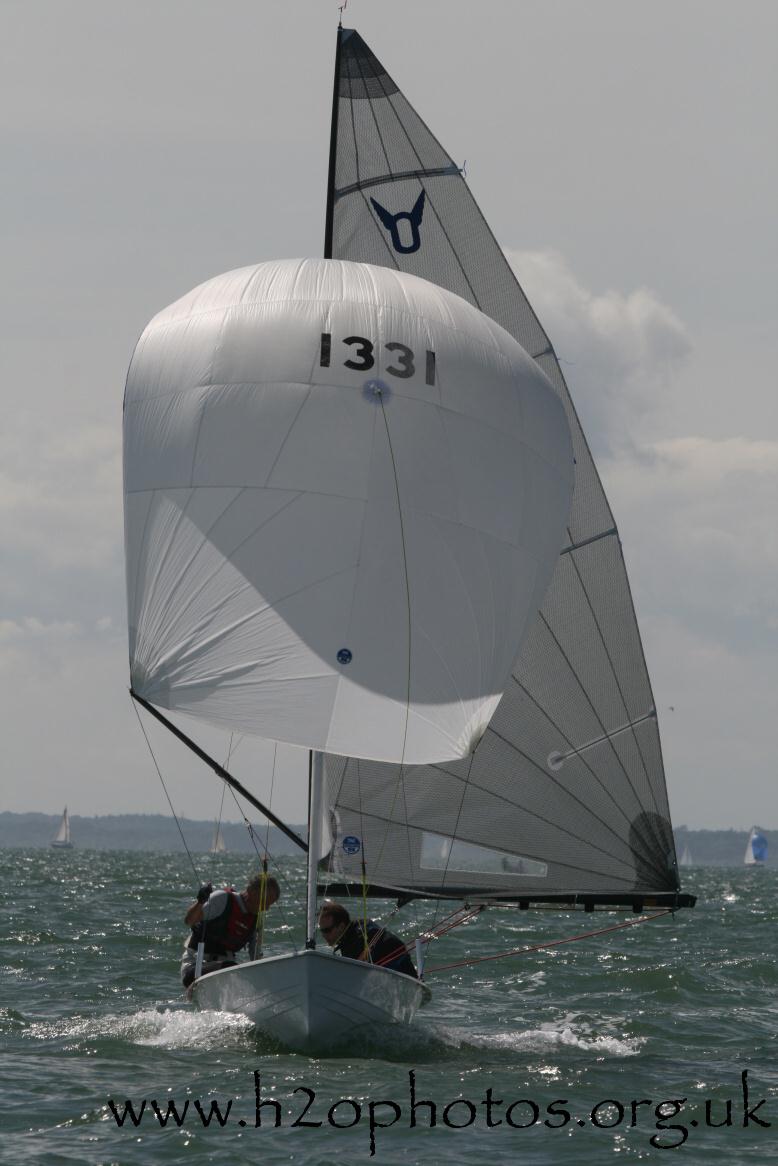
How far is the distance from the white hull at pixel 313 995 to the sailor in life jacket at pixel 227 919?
3.69ft

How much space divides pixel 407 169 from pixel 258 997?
28.4 feet

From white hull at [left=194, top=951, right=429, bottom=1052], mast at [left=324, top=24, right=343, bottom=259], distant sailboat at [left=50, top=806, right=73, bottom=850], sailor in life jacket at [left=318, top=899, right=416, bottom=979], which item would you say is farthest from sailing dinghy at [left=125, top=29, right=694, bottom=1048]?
distant sailboat at [left=50, top=806, right=73, bottom=850]

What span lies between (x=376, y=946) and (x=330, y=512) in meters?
3.90

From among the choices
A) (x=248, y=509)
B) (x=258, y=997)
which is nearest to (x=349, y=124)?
(x=248, y=509)

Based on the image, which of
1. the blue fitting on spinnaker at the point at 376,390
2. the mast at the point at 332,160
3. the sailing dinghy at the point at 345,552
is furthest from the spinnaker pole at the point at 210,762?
the mast at the point at 332,160

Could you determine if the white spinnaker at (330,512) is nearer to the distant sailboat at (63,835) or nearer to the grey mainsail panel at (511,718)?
the grey mainsail panel at (511,718)

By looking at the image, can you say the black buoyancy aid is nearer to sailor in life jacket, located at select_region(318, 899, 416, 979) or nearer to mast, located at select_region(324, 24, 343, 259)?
sailor in life jacket, located at select_region(318, 899, 416, 979)

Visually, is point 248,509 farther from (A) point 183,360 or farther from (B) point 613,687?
(B) point 613,687

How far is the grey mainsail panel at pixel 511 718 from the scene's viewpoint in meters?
14.7

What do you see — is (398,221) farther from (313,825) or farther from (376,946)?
(376,946)

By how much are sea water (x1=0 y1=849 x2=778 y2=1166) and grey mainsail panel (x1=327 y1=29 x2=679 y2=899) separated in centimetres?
169

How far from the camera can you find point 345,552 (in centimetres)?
1213

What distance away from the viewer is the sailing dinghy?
1183 centimetres

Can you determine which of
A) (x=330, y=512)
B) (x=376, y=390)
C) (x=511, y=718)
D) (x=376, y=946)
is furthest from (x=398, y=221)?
(x=376, y=946)
